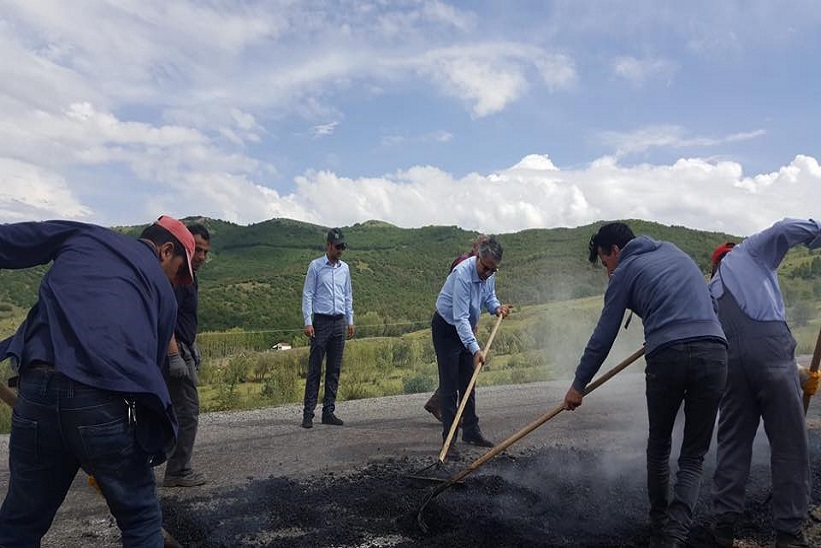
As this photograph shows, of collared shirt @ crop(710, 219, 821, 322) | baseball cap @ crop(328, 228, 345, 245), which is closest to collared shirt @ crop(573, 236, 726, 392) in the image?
collared shirt @ crop(710, 219, 821, 322)

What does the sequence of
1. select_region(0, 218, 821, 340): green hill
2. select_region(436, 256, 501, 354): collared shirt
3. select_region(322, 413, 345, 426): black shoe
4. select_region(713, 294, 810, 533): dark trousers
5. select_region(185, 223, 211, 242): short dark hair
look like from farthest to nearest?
select_region(0, 218, 821, 340): green hill
select_region(322, 413, 345, 426): black shoe
select_region(436, 256, 501, 354): collared shirt
select_region(185, 223, 211, 242): short dark hair
select_region(713, 294, 810, 533): dark trousers

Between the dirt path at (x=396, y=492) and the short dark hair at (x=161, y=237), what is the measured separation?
189 centimetres

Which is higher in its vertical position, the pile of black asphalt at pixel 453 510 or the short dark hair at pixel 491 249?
the short dark hair at pixel 491 249

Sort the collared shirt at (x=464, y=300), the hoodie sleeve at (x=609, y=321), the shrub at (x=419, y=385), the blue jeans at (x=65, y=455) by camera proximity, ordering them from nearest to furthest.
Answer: the blue jeans at (x=65, y=455)
the hoodie sleeve at (x=609, y=321)
the collared shirt at (x=464, y=300)
the shrub at (x=419, y=385)

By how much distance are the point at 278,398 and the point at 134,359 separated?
8.31m

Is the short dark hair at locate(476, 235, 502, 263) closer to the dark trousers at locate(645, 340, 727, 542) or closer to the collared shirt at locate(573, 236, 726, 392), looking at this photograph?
the collared shirt at locate(573, 236, 726, 392)

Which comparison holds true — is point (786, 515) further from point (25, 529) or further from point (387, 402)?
point (387, 402)

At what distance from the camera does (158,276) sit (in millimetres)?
2846

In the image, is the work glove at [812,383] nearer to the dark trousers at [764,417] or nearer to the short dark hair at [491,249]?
the dark trousers at [764,417]

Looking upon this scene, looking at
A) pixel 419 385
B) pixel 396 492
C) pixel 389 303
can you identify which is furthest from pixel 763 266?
pixel 389 303

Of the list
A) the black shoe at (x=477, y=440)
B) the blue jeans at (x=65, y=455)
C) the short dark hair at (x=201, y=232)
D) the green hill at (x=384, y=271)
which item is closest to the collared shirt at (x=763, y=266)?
the black shoe at (x=477, y=440)

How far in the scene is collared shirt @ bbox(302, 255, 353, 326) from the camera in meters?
7.48

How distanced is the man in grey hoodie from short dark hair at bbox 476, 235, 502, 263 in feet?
6.10

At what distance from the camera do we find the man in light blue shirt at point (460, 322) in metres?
5.89
